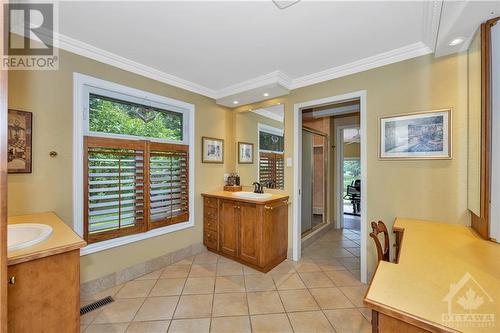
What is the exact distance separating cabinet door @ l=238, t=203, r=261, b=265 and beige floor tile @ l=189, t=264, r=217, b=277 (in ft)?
1.30

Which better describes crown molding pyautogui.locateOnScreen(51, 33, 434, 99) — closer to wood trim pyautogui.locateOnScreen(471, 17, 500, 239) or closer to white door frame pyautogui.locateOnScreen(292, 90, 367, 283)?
white door frame pyautogui.locateOnScreen(292, 90, 367, 283)

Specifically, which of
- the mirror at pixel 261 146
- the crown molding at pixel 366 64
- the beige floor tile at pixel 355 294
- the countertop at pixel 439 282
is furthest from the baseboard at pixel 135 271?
the crown molding at pixel 366 64

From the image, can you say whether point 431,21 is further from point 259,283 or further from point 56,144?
point 56,144

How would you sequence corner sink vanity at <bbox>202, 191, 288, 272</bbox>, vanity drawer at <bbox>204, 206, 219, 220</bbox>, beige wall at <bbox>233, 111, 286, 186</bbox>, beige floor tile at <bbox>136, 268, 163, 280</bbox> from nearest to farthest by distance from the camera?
beige floor tile at <bbox>136, 268, 163, 280</bbox> < corner sink vanity at <bbox>202, 191, 288, 272</bbox> < vanity drawer at <bbox>204, 206, 219, 220</bbox> < beige wall at <bbox>233, 111, 286, 186</bbox>

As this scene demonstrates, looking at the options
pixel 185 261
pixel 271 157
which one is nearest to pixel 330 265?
pixel 271 157

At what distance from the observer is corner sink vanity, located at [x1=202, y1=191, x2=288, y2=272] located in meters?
2.61

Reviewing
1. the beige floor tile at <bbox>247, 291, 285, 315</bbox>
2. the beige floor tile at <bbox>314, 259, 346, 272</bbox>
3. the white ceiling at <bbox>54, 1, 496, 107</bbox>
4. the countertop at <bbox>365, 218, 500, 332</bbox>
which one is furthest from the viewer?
the beige floor tile at <bbox>314, 259, 346, 272</bbox>

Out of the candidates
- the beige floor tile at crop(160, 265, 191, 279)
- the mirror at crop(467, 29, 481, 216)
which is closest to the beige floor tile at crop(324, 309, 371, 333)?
the mirror at crop(467, 29, 481, 216)

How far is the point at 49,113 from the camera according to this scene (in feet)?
6.33

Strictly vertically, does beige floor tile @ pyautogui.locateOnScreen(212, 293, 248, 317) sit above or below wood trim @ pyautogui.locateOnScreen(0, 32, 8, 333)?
below

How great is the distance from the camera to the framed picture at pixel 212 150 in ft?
10.7

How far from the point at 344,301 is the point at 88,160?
9.51 ft

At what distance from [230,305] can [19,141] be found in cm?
232

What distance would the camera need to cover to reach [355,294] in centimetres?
218
